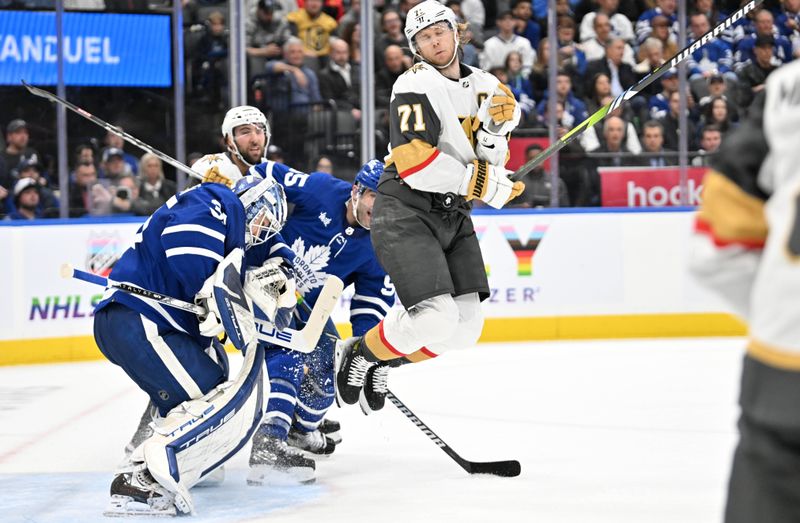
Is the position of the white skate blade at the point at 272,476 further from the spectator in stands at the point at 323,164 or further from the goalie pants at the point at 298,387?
the spectator in stands at the point at 323,164

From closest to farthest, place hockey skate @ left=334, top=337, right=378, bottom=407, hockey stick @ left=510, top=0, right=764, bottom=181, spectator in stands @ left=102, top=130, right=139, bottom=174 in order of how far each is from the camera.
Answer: hockey skate @ left=334, top=337, right=378, bottom=407 → hockey stick @ left=510, top=0, right=764, bottom=181 → spectator in stands @ left=102, top=130, right=139, bottom=174

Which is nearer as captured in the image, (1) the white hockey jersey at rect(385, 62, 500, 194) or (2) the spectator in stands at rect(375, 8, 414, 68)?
(1) the white hockey jersey at rect(385, 62, 500, 194)

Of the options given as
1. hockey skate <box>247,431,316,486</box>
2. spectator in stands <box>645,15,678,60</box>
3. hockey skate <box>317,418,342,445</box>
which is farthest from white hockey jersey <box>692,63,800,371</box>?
spectator in stands <box>645,15,678,60</box>

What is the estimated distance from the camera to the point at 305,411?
145 inches

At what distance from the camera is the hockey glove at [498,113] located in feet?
11.1

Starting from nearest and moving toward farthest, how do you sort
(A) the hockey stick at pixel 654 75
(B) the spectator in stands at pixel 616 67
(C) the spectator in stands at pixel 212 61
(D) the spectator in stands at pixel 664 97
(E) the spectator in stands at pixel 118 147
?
(A) the hockey stick at pixel 654 75 → (E) the spectator in stands at pixel 118 147 → (C) the spectator in stands at pixel 212 61 → (D) the spectator in stands at pixel 664 97 → (B) the spectator in stands at pixel 616 67

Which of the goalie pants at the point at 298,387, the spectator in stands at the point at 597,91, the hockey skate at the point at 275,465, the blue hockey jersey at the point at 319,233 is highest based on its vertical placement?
the spectator in stands at the point at 597,91

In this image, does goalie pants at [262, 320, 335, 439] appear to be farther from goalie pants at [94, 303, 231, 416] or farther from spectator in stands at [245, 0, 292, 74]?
spectator in stands at [245, 0, 292, 74]

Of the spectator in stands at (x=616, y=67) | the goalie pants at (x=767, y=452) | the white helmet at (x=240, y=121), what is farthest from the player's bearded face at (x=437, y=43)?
the spectator in stands at (x=616, y=67)

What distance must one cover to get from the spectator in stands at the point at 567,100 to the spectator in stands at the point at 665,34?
65 cm

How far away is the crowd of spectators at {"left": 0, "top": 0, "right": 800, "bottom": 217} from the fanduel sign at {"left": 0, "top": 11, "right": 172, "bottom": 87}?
0.61 ft

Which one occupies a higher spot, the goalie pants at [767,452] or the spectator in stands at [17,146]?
the spectator in stands at [17,146]

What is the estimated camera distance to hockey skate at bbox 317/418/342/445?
393 centimetres

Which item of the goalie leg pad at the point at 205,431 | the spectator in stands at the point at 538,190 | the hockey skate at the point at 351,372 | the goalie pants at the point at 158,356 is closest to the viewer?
the goalie leg pad at the point at 205,431
